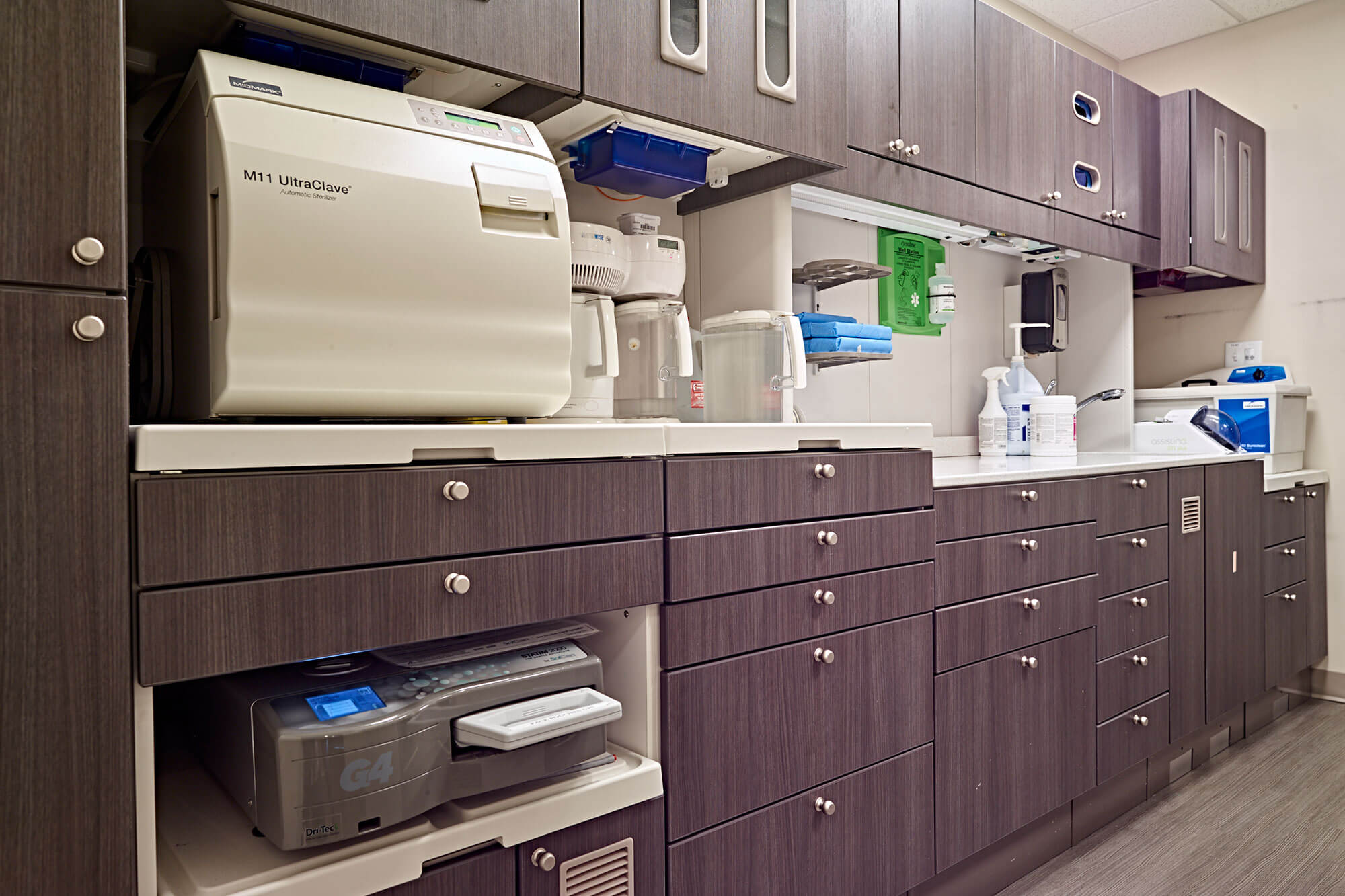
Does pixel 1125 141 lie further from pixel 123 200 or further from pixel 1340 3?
pixel 123 200

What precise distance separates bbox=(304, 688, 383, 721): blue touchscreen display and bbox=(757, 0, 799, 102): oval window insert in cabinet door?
1221 millimetres

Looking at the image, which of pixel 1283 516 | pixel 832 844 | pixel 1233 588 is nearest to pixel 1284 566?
pixel 1283 516

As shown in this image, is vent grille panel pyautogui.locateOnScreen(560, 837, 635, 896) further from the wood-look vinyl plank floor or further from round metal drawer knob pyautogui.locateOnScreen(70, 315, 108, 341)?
the wood-look vinyl plank floor

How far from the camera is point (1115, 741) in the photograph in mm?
2270

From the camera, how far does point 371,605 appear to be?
103 centimetres

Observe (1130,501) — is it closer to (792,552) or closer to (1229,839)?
(1229,839)

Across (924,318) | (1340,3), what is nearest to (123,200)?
(924,318)

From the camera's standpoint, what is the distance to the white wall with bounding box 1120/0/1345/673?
3271 mm

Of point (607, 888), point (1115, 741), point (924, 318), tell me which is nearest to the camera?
point (607, 888)

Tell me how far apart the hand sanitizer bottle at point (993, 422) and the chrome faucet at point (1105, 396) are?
0.53m

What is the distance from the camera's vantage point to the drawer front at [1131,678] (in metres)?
2.24

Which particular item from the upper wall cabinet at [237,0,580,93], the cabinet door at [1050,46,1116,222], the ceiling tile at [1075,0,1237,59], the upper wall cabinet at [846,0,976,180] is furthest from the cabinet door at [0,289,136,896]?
the ceiling tile at [1075,0,1237,59]

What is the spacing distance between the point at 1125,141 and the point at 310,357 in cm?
276

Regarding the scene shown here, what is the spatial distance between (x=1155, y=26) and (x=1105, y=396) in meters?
1.51
